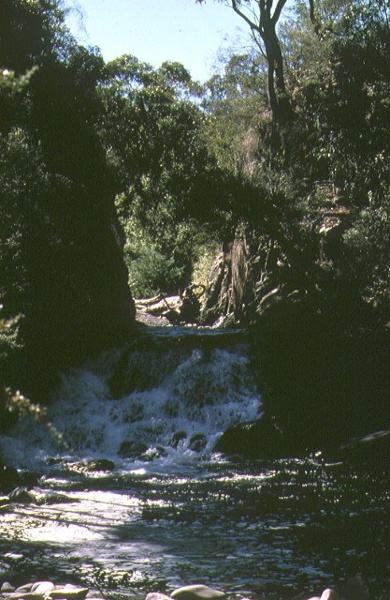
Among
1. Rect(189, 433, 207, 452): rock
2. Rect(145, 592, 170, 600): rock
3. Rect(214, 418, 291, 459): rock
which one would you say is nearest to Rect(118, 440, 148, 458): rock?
Rect(189, 433, 207, 452): rock

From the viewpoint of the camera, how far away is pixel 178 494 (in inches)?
633

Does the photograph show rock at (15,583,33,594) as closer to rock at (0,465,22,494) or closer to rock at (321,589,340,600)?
rock at (321,589,340,600)

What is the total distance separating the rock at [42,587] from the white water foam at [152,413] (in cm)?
1072

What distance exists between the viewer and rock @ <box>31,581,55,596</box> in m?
9.26

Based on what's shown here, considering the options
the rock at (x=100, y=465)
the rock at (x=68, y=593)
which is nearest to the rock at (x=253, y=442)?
the rock at (x=100, y=465)

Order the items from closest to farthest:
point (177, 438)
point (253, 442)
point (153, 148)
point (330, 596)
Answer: point (330, 596) < point (253, 442) < point (177, 438) < point (153, 148)

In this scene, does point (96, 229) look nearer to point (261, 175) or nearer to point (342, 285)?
point (261, 175)

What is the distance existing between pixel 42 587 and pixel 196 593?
5.83ft

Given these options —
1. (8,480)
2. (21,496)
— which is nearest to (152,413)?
(8,480)

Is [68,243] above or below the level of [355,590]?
above

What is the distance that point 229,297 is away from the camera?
112 feet

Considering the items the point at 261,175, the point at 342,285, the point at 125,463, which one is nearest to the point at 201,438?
the point at 125,463

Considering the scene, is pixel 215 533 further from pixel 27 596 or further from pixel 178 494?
pixel 27 596

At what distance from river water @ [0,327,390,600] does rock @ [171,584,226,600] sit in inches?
18.3
